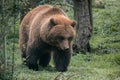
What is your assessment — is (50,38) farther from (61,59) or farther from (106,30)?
(106,30)

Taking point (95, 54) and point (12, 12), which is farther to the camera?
point (95, 54)

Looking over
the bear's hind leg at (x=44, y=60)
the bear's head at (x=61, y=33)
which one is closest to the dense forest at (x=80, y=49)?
the bear's hind leg at (x=44, y=60)

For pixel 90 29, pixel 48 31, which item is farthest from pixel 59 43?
pixel 90 29

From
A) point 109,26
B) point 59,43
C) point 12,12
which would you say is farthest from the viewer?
point 109,26

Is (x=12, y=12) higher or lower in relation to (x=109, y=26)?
higher

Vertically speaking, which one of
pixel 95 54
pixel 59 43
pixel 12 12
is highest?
pixel 12 12

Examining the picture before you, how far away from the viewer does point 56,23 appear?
1003cm

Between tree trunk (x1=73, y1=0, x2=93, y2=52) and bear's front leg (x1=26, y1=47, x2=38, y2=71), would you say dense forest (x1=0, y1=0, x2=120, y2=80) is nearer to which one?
tree trunk (x1=73, y1=0, x2=93, y2=52)

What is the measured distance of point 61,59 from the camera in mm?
10273

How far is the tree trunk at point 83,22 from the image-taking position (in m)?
12.9

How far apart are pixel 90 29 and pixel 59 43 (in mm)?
3285

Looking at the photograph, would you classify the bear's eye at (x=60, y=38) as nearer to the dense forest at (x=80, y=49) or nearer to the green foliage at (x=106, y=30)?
the dense forest at (x=80, y=49)

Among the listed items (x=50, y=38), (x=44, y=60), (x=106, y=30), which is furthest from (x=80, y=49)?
(x=106, y=30)

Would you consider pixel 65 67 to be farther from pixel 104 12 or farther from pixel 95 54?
pixel 104 12
